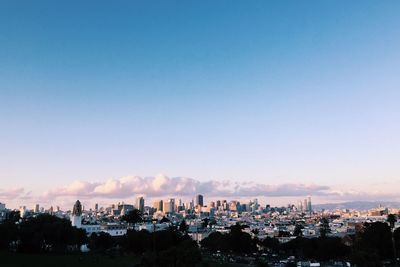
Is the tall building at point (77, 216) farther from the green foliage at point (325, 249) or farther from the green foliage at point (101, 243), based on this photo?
the green foliage at point (325, 249)

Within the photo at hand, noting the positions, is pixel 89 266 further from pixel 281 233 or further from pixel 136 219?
pixel 281 233

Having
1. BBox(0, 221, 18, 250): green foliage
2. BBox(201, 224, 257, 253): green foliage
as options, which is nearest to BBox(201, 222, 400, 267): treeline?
BBox(201, 224, 257, 253): green foliage

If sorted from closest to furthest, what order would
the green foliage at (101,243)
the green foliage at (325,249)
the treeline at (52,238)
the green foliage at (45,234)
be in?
the treeline at (52,238) → the green foliage at (45,234) → the green foliage at (325,249) → the green foliage at (101,243)

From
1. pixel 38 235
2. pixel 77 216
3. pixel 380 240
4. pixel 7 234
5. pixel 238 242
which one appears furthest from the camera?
pixel 77 216

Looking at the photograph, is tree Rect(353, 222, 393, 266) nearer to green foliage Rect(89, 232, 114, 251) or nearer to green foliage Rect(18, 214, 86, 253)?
green foliage Rect(18, 214, 86, 253)

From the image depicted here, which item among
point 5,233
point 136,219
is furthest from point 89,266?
point 136,219

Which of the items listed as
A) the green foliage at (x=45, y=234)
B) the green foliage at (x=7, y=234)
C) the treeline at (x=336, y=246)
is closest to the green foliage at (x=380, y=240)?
the treeline at (x=336, y=246)

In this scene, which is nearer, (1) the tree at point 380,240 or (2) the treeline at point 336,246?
(2) the treeline at point 336,246

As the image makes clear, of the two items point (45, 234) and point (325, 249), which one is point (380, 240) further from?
point (45, 234)

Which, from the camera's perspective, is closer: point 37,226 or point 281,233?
point 37,226

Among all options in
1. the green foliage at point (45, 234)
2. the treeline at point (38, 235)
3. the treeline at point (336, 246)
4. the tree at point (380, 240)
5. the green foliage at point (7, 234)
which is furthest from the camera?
the green foliage at point (45, 234)

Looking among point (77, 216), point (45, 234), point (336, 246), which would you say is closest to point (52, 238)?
point (45, 234)
